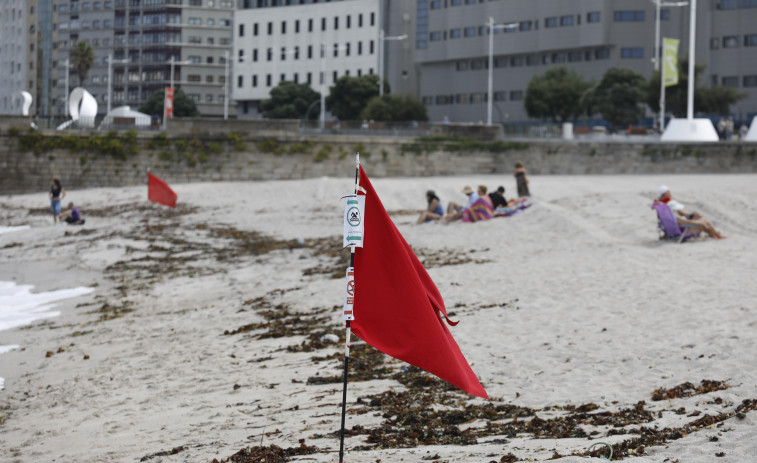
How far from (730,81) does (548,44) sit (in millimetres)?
15800

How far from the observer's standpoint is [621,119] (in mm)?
64562

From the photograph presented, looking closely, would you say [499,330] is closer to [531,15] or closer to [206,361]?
[206,361]

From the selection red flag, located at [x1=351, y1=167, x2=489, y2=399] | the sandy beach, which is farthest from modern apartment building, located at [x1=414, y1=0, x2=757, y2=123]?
red flag, located at [x1=351, y1=167, x2=489, y2=399]

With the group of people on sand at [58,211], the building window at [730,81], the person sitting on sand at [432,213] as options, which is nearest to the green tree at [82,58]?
the building window at [730,81]

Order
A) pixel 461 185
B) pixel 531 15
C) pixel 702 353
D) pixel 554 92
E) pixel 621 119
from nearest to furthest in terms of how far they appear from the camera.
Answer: pixel 702 353, pixel 461 185, pixel 621 119, pixel 554 92, pixel 531 15

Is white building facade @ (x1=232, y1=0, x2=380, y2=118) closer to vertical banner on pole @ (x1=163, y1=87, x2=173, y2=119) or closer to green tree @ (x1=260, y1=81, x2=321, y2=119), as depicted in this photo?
green tree @ (x1=260, y1=81, x2=321, y2=119)

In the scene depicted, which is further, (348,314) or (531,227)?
(531,227)

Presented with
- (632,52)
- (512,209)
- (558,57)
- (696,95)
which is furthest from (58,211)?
(558,57)

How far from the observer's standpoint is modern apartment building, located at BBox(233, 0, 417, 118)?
98.1 m

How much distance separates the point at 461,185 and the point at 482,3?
168 ft

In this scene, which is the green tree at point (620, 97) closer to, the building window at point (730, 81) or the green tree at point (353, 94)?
the building window at point (730, 81)

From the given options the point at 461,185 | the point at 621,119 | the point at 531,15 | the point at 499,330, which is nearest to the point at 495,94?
the point at 531,15

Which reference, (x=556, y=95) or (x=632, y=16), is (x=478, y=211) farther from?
(x=632, y=16)

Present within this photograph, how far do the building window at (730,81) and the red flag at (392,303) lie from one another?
72470 mm
